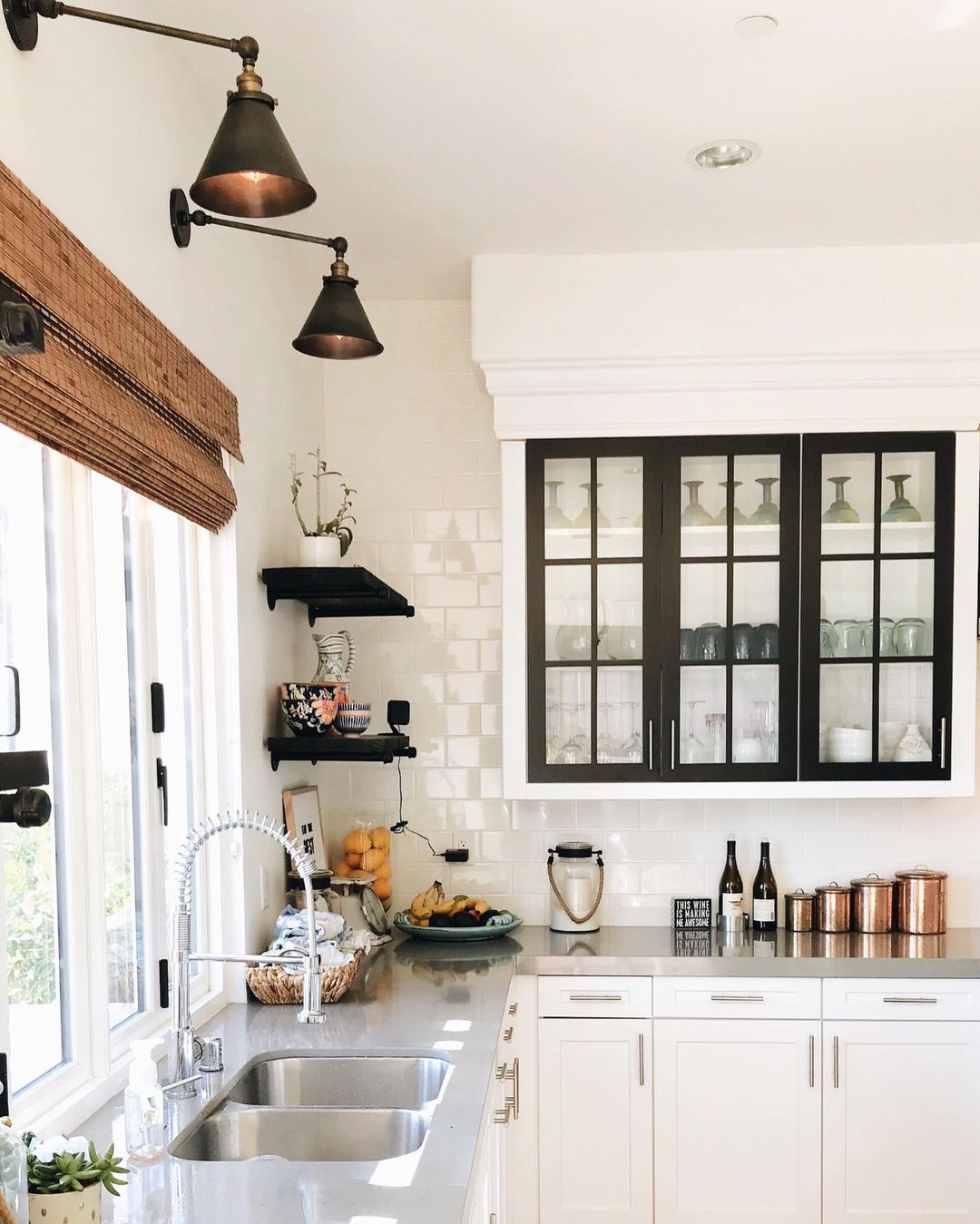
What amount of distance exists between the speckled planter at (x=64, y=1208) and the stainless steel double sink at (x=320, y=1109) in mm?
553

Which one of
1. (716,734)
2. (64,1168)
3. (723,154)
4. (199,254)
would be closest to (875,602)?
(716,734)

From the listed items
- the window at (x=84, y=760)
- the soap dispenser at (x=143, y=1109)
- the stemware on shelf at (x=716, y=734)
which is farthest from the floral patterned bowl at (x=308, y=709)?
the soap dispenser at (x=143, y=1109)

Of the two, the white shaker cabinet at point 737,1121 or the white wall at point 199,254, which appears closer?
the white wall at point 199,254

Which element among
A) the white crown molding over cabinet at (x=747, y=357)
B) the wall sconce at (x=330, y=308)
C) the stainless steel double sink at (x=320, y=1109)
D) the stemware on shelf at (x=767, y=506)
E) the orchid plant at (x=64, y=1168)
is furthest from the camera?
the stemware on shelf at (x=767, y=506)

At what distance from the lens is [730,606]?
3.54m

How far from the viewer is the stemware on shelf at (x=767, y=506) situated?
354 centimetres

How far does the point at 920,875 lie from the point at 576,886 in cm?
102

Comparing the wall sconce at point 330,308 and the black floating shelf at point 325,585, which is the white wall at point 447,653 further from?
the wall sconce at point 330,308

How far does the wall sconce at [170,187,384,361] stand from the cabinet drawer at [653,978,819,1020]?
192 centimetres

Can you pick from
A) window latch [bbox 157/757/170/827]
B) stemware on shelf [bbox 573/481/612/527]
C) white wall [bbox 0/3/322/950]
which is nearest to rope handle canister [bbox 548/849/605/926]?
white wall [bbox 0/3/322/950]

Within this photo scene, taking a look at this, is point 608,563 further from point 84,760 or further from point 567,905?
point 84,760

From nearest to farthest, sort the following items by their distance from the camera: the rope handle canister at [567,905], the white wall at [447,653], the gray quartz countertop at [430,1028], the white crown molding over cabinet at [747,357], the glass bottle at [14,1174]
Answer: the glass bottle at [14,1174]
the gray quartz countertop at [430,1028]
the white crown molding over cabinet at [747,357]
the rope handle canister at [567,905]
the white wall at [447,653]

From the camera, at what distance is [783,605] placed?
11.6ft

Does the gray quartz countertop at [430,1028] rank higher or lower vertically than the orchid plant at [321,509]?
lower
